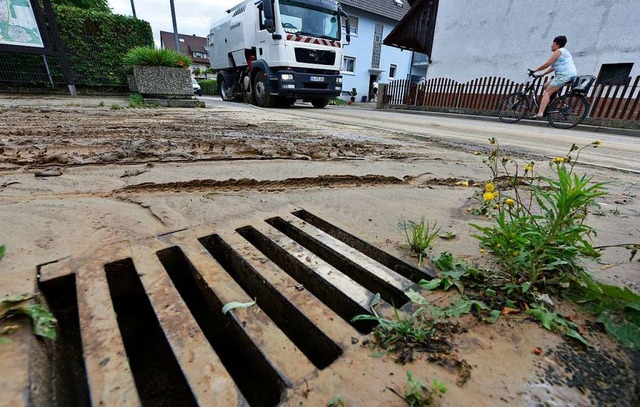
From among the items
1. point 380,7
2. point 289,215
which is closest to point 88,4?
point 380,7

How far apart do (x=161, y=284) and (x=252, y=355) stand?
0.37 m

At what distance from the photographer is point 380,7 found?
23859 millimetres

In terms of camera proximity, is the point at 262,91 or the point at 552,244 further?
the point at 262,91

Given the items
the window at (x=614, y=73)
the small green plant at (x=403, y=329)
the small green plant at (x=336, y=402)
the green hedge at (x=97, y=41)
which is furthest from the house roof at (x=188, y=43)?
the small green plant at (x=336, y=402)

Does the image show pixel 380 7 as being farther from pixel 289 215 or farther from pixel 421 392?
pixel 421 392

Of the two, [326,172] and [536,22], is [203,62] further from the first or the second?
[326,172]

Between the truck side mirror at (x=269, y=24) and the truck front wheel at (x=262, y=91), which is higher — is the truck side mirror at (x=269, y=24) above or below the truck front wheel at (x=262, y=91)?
above

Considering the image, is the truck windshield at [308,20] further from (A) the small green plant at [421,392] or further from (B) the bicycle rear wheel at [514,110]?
(A) the small green plant at [421,392]

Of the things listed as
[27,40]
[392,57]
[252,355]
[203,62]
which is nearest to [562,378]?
[252,355]

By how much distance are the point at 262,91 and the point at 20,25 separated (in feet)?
17.9

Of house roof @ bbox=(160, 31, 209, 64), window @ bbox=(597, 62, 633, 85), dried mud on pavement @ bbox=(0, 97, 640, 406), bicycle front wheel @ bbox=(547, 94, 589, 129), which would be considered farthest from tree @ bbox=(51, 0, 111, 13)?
house roof @ bbox=(160, 31, 209, 64)

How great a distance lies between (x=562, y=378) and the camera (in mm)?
666

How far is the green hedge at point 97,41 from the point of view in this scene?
27.3ft

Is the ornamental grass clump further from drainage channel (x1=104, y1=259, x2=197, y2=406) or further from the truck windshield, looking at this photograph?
the truck windshield
